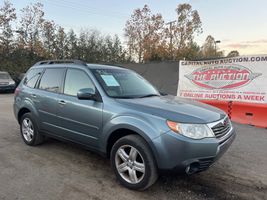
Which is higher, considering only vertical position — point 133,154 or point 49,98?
point 49,98

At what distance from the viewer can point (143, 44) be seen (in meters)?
39.0

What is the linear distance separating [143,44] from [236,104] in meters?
31.9

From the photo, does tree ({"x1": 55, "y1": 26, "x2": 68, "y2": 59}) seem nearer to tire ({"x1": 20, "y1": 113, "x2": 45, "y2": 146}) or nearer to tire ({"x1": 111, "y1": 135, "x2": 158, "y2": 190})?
tire ({"x1": 20, "y1": 113, "x2": 45, "y2": 146})

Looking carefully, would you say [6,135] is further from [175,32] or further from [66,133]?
[175,32]

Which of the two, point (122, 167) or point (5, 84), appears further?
point (5, 84)

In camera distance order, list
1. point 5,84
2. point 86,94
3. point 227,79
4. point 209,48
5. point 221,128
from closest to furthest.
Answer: point 221,128 → point 86,94 → point 227,79 → point 5,84 → point 209,48

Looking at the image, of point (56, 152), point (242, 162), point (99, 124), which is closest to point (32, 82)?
point (56, 152)

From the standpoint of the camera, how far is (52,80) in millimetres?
5016

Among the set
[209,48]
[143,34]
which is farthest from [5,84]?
[209,48]

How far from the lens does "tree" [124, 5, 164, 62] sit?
38344 mm

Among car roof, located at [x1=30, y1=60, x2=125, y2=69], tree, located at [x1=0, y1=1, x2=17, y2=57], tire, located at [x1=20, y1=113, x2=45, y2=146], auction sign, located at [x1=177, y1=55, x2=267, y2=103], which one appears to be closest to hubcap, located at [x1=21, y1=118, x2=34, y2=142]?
tire, located at [x1=20, y1=113, x2=45, y2=146]

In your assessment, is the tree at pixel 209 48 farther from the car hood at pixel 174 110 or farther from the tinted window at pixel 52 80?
the car hood at pixel 174 110

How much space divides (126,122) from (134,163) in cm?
57

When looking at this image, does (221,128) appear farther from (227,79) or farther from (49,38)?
(49,38)
